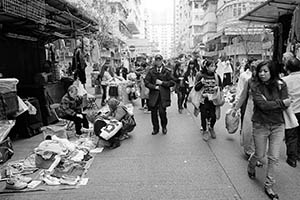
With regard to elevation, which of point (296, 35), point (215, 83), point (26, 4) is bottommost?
point (215, 83)

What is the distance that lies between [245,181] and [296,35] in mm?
4604

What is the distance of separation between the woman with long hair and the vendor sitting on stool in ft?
14.3

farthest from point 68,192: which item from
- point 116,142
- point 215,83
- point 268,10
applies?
point 268,10

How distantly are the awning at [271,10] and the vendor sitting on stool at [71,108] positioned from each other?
5146mm

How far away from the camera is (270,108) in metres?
3.60

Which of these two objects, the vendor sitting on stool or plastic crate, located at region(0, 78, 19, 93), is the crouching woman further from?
plastic crate, located at region(0, 78, 19, 93)

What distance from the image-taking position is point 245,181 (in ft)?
13.8

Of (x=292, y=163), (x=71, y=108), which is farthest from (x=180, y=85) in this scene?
(x=292, y=163)

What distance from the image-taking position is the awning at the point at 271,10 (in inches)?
278

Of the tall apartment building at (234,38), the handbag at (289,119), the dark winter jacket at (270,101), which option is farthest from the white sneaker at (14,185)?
the tall apartment building at (234,38)

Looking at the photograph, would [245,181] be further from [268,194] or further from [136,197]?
[136,197]

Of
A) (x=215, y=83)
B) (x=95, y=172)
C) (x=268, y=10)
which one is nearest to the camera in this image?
(x=95, y=172)

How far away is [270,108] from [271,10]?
218 inches

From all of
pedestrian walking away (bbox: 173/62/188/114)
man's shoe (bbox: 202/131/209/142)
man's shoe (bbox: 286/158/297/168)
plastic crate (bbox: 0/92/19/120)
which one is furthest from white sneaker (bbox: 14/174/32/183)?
pedestrian walking away (bbox: 173/62/188/114)
